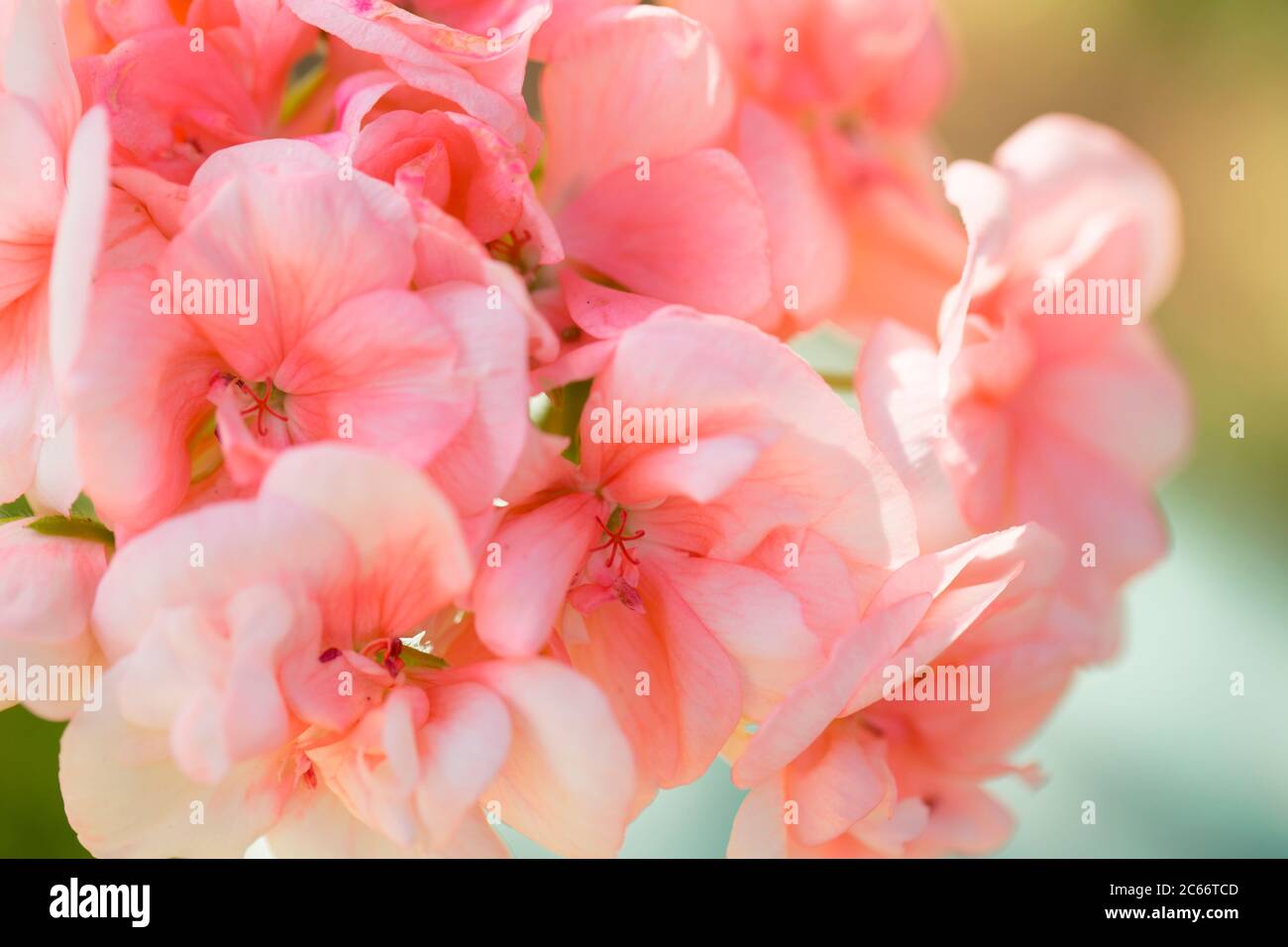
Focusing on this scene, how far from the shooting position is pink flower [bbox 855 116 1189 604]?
1.10 feet

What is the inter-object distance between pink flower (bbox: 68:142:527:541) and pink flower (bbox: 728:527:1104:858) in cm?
9

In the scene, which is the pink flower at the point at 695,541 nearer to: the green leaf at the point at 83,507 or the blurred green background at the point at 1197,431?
the green leaf at the point at 83,507

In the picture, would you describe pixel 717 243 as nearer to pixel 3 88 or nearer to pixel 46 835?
pixel 3 88

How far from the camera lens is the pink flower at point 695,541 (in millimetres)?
247

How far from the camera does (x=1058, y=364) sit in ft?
1.35

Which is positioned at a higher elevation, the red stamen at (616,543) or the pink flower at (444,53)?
the pink flower at (444,53)

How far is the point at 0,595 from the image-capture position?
9.8 inches

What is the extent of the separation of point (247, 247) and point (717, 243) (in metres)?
0.11

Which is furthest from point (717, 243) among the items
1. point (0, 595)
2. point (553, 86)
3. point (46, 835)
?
point (46, 835)

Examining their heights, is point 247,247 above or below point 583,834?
above

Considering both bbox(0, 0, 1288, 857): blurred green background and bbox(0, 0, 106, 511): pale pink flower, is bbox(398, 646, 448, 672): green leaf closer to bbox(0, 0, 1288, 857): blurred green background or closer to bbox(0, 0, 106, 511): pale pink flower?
bbox(0, 0, 106, 511): pale pink flower

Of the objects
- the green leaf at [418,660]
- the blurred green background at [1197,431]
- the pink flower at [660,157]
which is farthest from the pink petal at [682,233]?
the blurred green background at [1197,431]

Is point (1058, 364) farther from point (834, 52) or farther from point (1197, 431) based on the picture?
point (1197, 431)

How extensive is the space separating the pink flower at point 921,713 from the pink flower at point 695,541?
10mm
